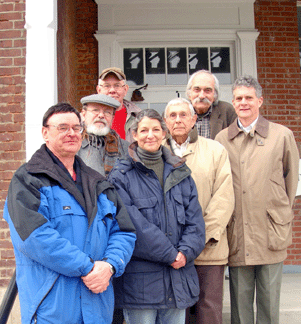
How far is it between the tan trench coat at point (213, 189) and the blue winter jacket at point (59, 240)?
2.11 feet

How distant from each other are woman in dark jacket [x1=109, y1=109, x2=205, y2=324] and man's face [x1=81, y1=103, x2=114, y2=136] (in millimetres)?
453

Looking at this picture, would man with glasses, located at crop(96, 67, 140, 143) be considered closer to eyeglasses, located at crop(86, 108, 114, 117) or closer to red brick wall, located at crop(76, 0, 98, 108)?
eyeglasses, located at crop(86, 108, 114, 117)

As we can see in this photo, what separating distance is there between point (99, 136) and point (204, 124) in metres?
0.95

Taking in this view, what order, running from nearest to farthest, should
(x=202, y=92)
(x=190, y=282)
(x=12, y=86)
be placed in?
(x=190, y=282)
(x=202, y=92)
(x=12, y=86)

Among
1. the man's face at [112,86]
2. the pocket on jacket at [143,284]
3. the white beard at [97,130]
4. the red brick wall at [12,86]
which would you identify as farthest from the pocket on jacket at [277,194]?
the red brick wall at [12,86]

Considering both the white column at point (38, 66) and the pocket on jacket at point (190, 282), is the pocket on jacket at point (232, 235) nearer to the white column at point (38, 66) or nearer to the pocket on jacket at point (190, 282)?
the pocket on jacket at point (190, 282)

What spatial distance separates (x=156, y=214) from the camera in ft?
7.68

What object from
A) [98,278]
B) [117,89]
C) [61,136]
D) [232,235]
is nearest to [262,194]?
[232,235]

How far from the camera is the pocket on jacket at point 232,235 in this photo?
2.74m

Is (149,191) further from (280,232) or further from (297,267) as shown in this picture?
(297,267)

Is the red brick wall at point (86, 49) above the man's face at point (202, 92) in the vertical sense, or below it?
above

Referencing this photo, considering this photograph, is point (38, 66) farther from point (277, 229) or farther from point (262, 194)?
point (277, 229)

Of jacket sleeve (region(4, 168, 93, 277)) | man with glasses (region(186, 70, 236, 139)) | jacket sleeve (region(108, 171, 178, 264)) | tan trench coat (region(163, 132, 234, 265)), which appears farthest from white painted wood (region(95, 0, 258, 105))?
jacket sleeve (region(4, 168, 93, 277))

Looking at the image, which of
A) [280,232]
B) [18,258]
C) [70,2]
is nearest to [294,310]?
[280,232]
